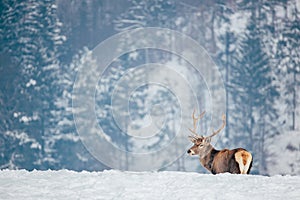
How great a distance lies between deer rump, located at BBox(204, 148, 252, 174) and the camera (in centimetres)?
796

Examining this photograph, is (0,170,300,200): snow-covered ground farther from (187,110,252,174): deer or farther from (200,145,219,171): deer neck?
(200,145,219,171): deer neck

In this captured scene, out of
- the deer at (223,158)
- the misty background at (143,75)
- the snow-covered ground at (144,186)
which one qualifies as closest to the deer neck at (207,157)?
the deer at (223,158)

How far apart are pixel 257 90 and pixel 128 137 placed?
23.9 ft

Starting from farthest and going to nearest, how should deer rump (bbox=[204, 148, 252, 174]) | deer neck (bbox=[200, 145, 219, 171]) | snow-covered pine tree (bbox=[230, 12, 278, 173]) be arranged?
snow-covered pine tree (bbox=[230, 12, 278, 173]) < deer neck (bbox=[200, 145, 219, 171]) < deer rump (bbox=[204, 148, 252, 174])

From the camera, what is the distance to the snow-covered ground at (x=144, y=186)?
16.5 feet

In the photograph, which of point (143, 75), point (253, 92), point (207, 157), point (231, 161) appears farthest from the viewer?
point (143, 75)

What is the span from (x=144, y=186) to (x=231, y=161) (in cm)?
295

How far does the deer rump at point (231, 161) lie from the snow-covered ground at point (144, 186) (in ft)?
7.28

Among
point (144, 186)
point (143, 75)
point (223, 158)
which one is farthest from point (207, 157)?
point (143, 75)

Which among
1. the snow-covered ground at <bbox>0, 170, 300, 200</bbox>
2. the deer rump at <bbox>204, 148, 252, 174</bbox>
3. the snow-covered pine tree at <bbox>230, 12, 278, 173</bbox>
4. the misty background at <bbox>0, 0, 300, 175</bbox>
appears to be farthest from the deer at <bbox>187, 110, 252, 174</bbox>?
the snow-covered pine tree at <bbox>230, 12, 278, 173</bbox>

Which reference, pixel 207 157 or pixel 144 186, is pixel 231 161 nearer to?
pixel 207 157

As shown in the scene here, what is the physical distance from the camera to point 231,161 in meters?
8.12

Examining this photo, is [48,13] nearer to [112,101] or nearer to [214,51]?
[112,101]

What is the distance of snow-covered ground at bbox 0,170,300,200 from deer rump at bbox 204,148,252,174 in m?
2.22
